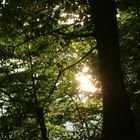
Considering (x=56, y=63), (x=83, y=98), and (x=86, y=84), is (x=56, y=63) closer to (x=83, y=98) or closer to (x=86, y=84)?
(x=86, y=84)

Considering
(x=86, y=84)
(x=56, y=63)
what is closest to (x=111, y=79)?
(x=56, y=63)

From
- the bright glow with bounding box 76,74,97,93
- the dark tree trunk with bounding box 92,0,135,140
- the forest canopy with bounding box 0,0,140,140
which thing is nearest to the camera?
the dark tree trunk with bounding box 92,0,135,140

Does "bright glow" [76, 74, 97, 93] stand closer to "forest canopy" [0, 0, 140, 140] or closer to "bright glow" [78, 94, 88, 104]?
"forest canopy" [0, 0, 140, 140]

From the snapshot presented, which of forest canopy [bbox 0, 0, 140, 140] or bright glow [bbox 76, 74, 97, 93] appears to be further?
bright glow [bbox 76, 74, 97, 93]

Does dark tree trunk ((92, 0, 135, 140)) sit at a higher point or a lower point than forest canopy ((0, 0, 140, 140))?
lower

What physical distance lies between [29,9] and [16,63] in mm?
7572

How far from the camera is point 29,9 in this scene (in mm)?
11906

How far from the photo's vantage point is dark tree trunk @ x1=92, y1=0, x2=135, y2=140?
9.48 meters

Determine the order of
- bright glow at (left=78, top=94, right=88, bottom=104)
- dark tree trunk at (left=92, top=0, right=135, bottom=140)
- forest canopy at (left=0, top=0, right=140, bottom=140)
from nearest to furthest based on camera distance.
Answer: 1. dark tree trunk at (left=92, top=0, right=135, bottom=140)
2. forest canopy at (left=0, top=0, right=140, bottom=140)
3. bright glow at (left=78, top=94, right=88, bottom=104)

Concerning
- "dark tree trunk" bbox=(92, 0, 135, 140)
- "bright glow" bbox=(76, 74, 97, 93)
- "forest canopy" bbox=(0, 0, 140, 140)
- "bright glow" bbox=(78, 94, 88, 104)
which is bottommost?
"dark tree trunk" bbox=(92, 0, 135, 140)

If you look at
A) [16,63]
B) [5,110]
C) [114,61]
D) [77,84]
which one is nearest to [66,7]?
[114,61]

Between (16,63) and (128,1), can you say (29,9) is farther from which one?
(16,63)

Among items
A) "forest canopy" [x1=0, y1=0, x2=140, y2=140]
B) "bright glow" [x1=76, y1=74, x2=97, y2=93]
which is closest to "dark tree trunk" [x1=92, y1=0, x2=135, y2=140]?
"forest canopy" [x1=0, y1=0, x2=140, y2=140]

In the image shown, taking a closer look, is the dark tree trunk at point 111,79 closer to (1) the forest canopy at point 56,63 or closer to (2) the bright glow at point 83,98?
(1) the forest canopy at point 56,63
